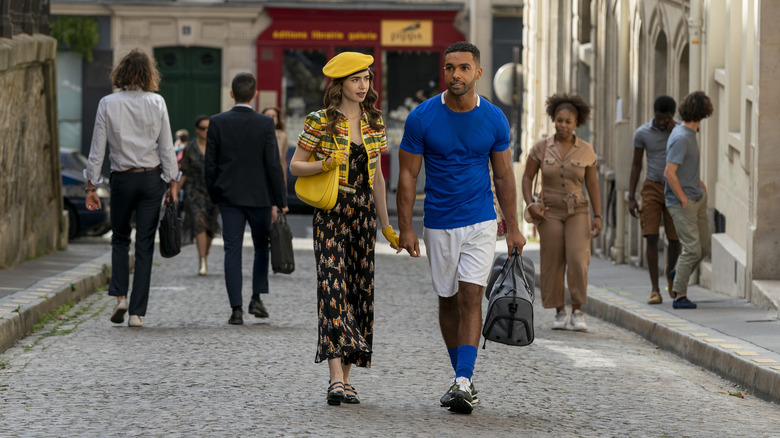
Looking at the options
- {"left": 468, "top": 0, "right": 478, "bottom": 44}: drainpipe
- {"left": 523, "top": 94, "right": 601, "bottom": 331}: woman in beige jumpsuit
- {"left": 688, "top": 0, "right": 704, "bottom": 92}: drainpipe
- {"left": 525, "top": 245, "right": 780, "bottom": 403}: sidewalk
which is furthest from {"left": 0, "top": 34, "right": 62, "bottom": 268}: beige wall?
{"left": 468, "top": 0, "right": 478, "bottom": 44}: drainpipe

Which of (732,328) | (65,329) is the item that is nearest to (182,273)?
(65,329)

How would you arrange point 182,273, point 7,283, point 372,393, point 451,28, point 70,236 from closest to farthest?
point 372,393 → point 7,283 → point 182,273 → point 70,236 → point 451,28

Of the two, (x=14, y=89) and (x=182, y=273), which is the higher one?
(x=14, y=89)

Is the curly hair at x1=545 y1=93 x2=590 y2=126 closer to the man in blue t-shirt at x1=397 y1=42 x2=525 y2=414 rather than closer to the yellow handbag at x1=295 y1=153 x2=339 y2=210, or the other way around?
the man in blue t-shirt at x1=397 y1=42 x2=525 y2=414

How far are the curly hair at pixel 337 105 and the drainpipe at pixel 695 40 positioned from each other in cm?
838

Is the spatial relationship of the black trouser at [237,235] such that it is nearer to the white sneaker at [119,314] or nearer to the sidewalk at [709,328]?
the white sneaker at [119,314]

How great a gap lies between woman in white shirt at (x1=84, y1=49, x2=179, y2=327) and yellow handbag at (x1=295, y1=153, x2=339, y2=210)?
3.55 metres

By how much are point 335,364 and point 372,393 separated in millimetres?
572

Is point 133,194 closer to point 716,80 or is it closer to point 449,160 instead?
point 449,160

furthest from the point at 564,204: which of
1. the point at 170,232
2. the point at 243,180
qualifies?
the point at 170,232

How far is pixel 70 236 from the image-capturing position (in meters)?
22.1

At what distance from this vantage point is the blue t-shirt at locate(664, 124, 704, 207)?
12359 mm

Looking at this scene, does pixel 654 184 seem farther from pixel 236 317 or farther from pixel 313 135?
pixel 313 135

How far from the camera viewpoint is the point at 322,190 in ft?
24.7
